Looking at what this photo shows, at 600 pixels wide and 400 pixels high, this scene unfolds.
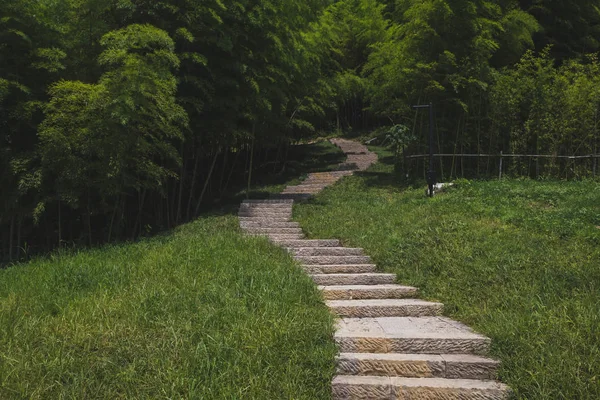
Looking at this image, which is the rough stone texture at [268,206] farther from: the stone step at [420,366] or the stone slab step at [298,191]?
the stone step at [420,366]

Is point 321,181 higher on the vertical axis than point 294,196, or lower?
higher

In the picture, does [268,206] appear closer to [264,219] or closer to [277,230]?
[264,219]

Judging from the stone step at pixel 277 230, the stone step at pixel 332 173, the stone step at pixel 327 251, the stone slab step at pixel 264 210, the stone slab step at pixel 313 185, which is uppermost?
the stone step at pixel 332 173

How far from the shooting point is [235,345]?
255cm

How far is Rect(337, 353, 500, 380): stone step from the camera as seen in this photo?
2625 millimetres

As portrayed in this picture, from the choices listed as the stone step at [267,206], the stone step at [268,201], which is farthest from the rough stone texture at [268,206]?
the stone step at [268,201]

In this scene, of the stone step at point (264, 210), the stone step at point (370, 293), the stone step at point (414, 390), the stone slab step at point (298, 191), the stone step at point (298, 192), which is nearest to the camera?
the stone step at point (414, 390)

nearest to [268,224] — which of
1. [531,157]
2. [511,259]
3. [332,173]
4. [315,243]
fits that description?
[315,243]

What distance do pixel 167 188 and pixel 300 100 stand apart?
4.68 meters

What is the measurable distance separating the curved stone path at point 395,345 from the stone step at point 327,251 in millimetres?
400

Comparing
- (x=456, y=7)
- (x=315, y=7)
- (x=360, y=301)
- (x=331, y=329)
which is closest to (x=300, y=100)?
(x=315, y=7)

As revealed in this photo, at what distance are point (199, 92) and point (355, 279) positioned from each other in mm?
4518

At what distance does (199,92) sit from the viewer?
292 inches

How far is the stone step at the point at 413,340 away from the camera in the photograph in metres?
2.83
